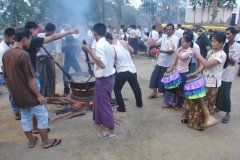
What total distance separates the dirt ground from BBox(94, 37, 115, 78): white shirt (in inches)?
44.4

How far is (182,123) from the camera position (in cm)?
548

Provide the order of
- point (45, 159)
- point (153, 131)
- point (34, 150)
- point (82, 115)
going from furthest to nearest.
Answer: point (82, 115), point (153, 131), point (34, 150), point (45, 159)

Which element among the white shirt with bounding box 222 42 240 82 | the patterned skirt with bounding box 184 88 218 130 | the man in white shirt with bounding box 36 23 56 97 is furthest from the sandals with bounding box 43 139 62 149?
the white shirt with bounding box 222 42 240 82

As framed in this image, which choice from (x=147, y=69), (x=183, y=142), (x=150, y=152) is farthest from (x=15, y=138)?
(x=147, y=69)

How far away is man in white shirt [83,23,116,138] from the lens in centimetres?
444

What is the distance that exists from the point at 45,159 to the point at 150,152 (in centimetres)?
158

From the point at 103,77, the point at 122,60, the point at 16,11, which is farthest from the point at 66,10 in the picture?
the point at 103,77

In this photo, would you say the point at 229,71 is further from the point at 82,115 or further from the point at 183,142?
the point at 82,115

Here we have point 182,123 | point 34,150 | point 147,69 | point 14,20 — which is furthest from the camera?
point 14,20

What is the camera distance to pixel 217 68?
501 cm

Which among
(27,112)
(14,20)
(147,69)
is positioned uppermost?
Result: (14,20)

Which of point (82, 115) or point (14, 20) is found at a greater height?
point (14, 20)

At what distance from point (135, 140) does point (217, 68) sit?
6.47 ft

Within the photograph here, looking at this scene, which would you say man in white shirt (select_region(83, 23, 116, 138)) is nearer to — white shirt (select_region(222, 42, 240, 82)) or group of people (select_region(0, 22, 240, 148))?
group of people (select_region(0, 22, 240, 148))
